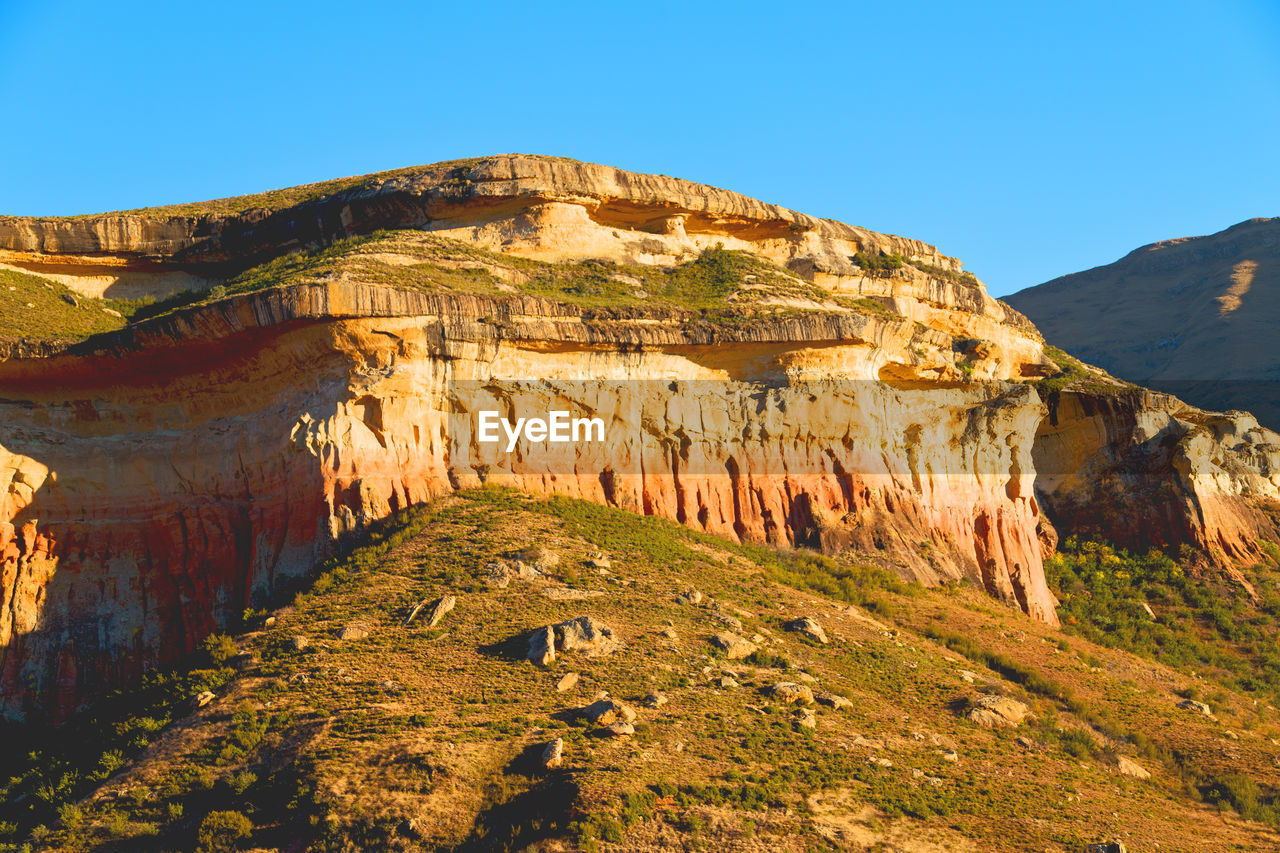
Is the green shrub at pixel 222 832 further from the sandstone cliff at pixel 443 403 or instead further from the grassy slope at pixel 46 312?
the grassy slope at pixel 46 312

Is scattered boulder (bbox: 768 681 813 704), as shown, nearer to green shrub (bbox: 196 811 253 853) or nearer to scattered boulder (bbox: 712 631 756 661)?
scattered boulder (bbox: 712 631 756 661)

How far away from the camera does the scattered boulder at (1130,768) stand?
24.2m

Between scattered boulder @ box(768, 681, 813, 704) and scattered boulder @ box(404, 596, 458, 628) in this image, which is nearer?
scattered boulder @ box(768, 681, 813, 704)

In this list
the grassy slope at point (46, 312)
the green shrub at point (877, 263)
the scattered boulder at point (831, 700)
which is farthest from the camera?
the green shrub at point (877, 263)

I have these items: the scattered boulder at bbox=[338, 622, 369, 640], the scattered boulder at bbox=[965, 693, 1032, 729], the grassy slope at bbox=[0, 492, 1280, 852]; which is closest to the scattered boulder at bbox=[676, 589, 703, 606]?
the grassy slope at bbox=[0, 492, 1280, 852]

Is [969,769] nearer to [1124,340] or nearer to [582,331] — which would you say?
[582,331]

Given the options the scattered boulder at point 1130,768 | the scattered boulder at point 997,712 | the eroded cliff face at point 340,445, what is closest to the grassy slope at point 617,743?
the scattered boulder at point 1130,768

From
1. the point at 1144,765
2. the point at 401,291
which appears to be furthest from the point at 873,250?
the point at 1144,765

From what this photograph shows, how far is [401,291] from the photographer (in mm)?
30172

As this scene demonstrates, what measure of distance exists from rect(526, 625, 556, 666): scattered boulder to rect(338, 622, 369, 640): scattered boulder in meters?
3.56

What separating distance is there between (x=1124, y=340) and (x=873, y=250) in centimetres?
7168

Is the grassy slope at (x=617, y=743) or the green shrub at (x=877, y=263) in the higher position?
the green shrub at (x=877, y=263)

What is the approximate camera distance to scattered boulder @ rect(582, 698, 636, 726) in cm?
2081

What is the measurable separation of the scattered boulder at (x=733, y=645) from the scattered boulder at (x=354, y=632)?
7.58 metres
